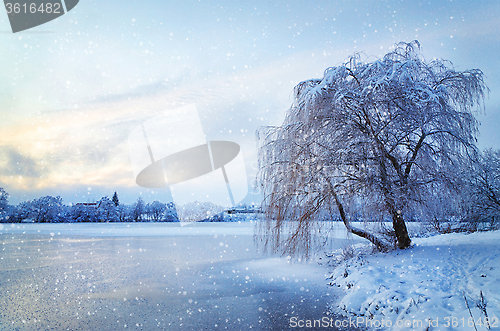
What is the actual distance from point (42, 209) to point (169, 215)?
25628 millimetres

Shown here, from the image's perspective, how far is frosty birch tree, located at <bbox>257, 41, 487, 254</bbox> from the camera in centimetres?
586

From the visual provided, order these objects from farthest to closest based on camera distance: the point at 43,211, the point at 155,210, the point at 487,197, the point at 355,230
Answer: the point at 155,210
the point at 43,211
the point at 487,197
the point at 355,230

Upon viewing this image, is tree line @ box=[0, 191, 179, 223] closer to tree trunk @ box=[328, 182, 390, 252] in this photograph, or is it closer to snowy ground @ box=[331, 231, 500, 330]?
tree trunk @ box=[328, 182, 390, 252]

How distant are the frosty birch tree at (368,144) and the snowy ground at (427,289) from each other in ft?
3.73

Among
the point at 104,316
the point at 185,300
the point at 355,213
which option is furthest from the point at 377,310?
the point at 104,316

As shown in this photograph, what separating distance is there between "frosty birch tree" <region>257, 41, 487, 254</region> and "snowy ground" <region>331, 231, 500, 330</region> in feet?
3.73

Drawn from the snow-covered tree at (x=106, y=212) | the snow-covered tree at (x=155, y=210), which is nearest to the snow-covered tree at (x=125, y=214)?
the snow-covered tree at (x=106, y=212)

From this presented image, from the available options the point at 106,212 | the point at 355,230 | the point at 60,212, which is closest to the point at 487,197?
the point at 355,230

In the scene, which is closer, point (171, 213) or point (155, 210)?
point (171, 213)

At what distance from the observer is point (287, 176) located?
20.9ft

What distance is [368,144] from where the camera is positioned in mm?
5969

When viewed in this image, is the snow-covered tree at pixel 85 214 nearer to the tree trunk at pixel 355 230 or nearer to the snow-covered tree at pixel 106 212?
the snow-covered tree at pixel 106 212

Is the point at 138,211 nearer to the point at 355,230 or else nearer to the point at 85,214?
the point at 85,214

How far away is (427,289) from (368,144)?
3015mm
